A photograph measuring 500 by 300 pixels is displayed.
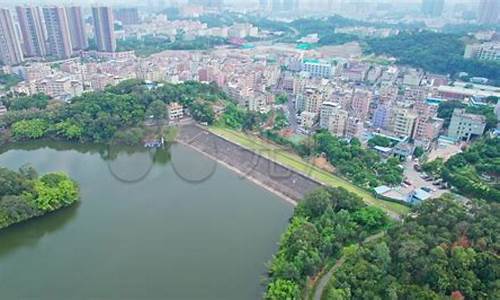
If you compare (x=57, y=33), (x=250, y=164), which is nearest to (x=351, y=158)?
(x=250, y=164)

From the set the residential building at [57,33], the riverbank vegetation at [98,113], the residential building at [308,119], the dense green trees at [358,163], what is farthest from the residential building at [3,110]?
the dense green trees at [358,163]

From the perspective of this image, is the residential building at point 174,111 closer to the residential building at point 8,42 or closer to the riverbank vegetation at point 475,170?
the riverbank vegetation at point 475,170

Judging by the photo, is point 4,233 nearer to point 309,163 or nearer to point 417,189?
point 309,163

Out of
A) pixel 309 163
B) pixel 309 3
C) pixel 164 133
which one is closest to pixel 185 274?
pixel 309 163

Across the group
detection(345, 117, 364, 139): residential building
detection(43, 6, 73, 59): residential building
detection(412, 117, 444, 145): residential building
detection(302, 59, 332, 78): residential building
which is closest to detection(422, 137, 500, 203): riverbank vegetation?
detection(412, 117, 444, 145): residential building

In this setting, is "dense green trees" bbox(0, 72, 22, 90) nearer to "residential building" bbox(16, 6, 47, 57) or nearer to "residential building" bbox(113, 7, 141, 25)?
"residential building" bbox(16, 6, 47, 57)

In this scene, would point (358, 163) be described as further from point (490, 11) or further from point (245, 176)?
point (490, 11)
